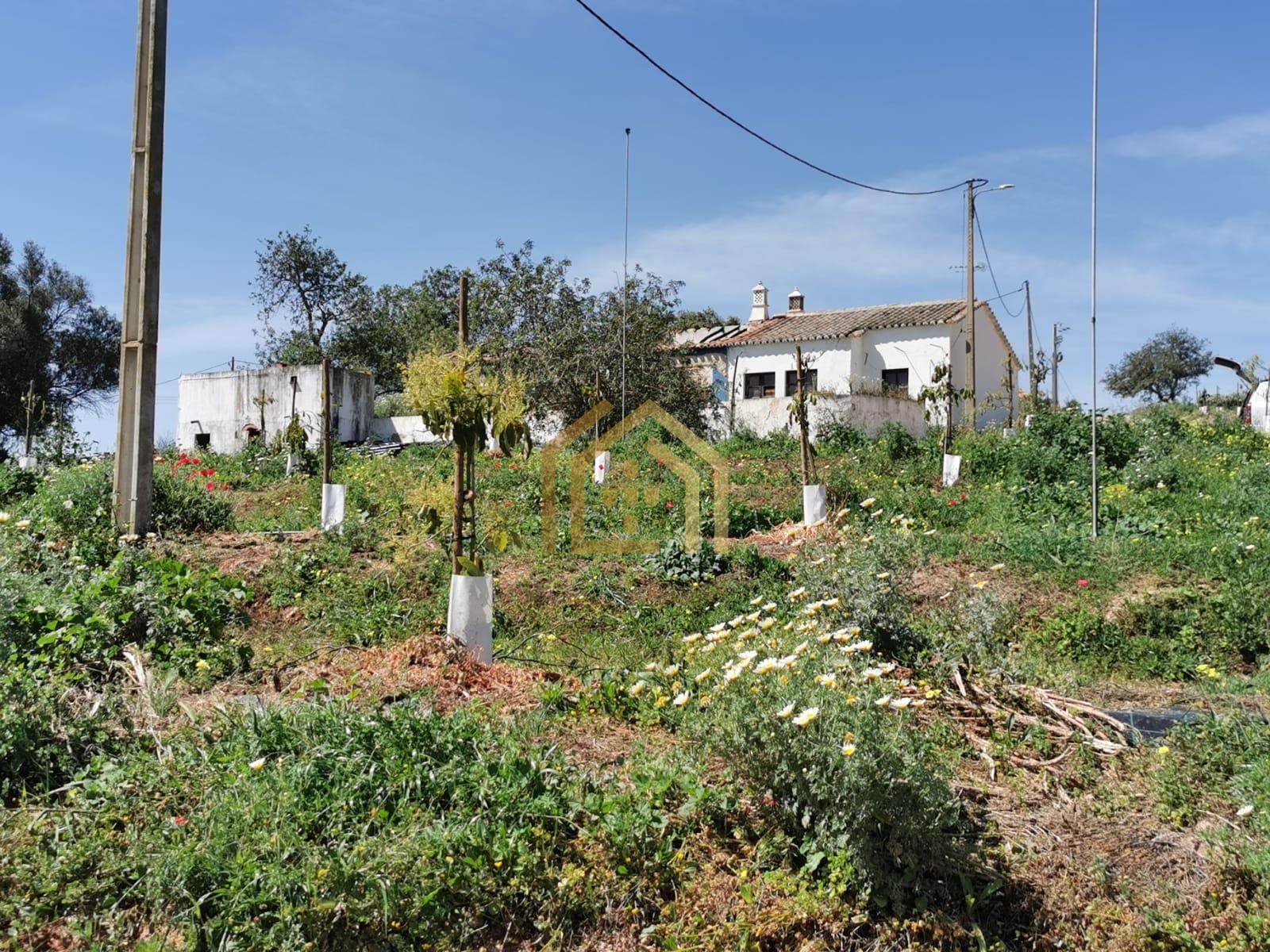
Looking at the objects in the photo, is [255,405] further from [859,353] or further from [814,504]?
[814,504]

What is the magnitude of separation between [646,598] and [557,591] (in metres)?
0.84

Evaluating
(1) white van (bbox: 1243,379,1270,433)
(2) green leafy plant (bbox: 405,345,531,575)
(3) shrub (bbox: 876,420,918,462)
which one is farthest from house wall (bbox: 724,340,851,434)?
(2) green leafy plant (bbox: 405,345,531,575)

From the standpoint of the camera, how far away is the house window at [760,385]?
27.2 metres

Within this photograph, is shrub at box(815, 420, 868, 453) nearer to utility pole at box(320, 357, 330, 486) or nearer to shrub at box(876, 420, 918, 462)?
shrub at box(876, 420, 918, 462)

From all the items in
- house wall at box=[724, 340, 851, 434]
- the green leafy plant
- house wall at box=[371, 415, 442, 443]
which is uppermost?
house wall at box=[724, 340, 851, 434]

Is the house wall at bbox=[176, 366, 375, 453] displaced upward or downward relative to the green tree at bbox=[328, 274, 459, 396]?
downward

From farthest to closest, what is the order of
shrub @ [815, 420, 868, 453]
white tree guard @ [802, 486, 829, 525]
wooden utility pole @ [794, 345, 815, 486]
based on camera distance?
shrub @ [815, 420, 868, 453] < wooden utility pole @ [794, 345, 815, 486] < white tree guard @ [802, 486, 829, 525]

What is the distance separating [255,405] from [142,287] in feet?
60.5

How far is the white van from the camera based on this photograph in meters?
27.9

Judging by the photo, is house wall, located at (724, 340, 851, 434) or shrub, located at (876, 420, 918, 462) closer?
shrub, located at (876, 420, 918, 462)

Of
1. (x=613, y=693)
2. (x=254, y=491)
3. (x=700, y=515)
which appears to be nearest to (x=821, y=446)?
(x=700, y=515)

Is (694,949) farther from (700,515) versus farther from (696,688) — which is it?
(700,515)

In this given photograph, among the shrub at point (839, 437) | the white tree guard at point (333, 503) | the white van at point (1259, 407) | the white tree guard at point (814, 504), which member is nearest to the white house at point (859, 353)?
the shrub at point (839, 437)

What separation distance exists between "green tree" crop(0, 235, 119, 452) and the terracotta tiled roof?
21.0 metres
